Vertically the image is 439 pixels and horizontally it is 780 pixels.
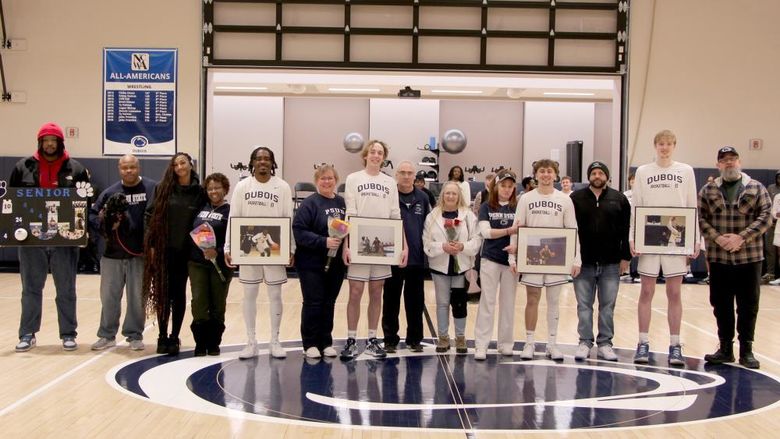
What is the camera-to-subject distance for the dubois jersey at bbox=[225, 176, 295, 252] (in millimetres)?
6359

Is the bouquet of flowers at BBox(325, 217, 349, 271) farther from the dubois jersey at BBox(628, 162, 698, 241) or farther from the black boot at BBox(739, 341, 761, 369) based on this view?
the black boot at BBox(739, 341, 761, 369)

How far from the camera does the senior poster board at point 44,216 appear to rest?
21.6 feet

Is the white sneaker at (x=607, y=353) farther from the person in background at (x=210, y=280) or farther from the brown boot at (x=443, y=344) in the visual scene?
the person in background at (x=210, y=280)

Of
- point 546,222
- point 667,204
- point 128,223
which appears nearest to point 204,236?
point 128,223

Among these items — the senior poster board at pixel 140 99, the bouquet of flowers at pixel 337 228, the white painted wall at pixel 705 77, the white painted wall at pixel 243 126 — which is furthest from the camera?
the white painted wall at pixel 243 126

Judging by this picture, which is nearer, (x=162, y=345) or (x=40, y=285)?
(x=162, y=345)

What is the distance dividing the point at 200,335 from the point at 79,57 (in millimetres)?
7589

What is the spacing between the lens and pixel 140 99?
1221 cm

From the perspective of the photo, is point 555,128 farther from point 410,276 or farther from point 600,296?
point 410,276

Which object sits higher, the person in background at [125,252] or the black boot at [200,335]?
the person in background at [125,252]

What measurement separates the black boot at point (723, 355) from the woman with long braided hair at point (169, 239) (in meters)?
4.30

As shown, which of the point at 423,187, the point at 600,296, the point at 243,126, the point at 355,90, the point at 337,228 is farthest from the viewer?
the point at 243,126

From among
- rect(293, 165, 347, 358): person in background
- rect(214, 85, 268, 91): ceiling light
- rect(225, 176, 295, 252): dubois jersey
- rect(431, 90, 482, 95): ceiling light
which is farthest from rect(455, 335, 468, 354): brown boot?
rect(214, 85, 268, 91): ceiling light

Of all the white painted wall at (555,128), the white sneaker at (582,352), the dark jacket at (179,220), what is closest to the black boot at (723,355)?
the white sneaker at (582,352)
